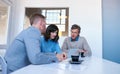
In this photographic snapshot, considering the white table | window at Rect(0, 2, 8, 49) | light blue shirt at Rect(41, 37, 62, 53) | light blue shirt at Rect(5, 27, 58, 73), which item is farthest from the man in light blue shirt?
window at Rect(0, 2, 8, 49)

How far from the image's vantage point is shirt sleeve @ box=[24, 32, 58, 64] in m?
1.13

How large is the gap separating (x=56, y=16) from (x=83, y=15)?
567 mm

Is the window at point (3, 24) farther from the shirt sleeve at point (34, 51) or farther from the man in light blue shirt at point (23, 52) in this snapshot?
the shirt sleeve at point (34, 51)

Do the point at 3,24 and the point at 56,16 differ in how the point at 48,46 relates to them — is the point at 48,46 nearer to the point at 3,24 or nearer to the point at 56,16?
the point at 56,16

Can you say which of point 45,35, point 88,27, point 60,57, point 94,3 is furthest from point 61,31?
point 60,57

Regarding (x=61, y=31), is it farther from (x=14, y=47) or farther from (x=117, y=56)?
(x=14, y=47)

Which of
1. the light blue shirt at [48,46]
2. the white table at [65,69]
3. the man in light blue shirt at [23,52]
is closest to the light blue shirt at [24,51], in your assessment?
the man in light blue shirt at [23,52]

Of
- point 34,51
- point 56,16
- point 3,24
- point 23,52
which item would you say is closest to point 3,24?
point 3,24

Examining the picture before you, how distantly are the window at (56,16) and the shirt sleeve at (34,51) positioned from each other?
1.95 m

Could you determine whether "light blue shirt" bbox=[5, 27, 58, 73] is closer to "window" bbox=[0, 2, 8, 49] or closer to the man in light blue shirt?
the man in light blue shirt

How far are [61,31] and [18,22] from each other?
94 centimetres

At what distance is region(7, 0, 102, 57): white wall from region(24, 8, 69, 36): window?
9cm

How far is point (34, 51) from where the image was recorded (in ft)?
3.73

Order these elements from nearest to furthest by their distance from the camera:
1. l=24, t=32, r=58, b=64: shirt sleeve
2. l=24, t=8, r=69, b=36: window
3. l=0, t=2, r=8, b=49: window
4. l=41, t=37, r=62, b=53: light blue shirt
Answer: l=24, t=32, r=58, b=64: shirt sleeve < l=41, t=37, r=62, b=53: light blue shirt < l=0, t=2, r=8, b=49: window < l=24, t=8, r=69, b=36: window
